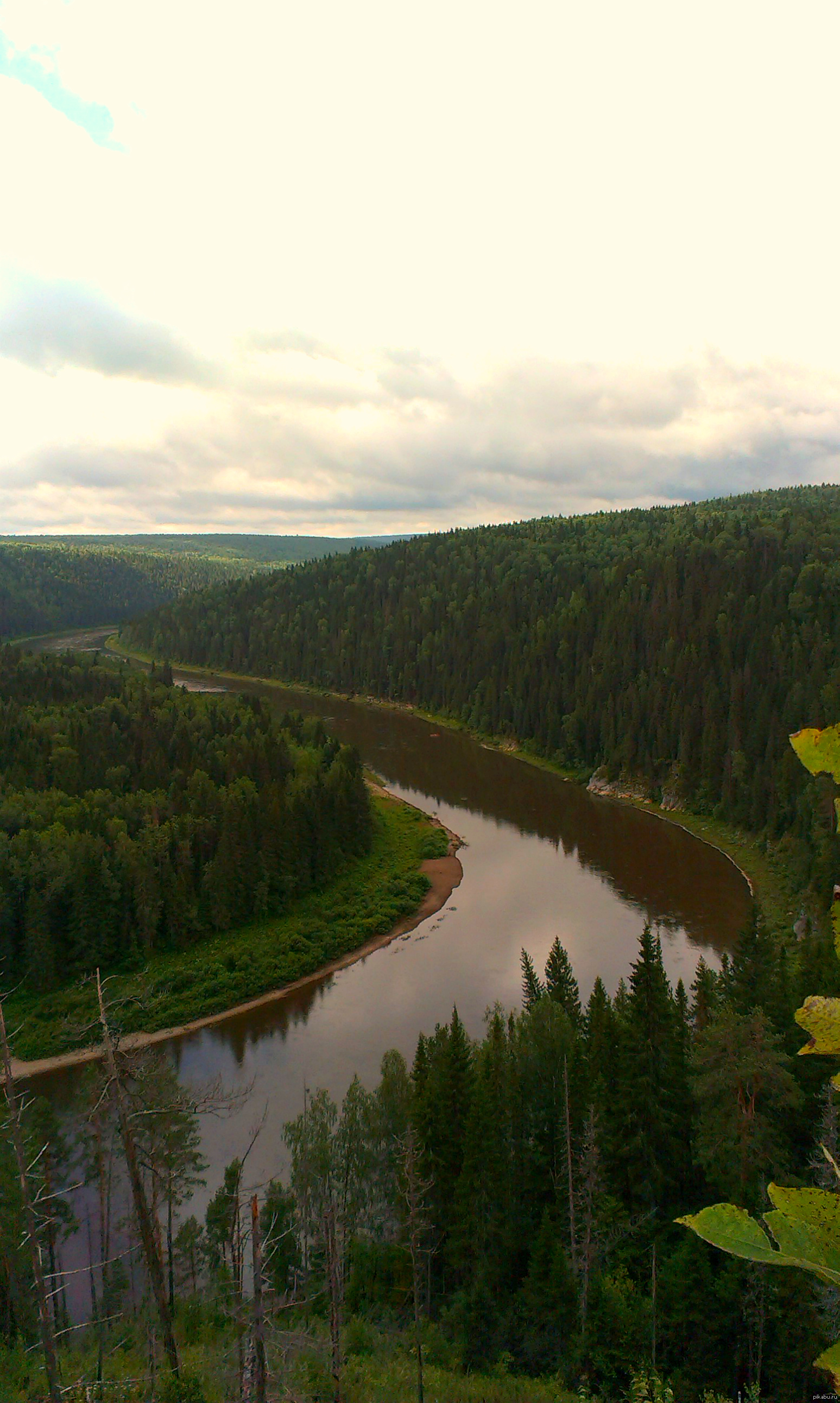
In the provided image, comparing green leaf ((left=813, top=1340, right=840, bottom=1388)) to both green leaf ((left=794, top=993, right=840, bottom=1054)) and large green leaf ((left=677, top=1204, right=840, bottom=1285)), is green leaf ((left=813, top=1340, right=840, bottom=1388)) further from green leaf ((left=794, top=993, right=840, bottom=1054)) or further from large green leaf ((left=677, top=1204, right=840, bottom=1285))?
green leaf ((left=794, top=993, right=840, bottom=1054))

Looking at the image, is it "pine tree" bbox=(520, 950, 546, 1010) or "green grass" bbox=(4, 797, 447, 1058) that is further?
"green grass" bbox=(4, 797, 447, 1058)

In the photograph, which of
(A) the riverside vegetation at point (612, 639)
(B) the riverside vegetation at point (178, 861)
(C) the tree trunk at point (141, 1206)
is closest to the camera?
(C) the tree trunk at point (141, 1206)

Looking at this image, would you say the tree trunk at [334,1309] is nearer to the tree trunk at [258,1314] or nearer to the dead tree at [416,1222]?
the dead tree at [416,1222]

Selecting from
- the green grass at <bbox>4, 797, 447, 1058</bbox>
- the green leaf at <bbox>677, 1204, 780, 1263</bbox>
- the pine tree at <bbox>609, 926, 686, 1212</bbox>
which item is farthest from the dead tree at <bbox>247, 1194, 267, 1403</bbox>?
the green grass at <bbox>4, 797, 447, 1058</bbox>

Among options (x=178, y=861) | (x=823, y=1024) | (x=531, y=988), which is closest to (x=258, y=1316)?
(x=823, y=1024)

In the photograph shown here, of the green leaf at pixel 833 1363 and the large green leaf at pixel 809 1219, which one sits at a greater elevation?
the large green leaf at pixel 809 1219

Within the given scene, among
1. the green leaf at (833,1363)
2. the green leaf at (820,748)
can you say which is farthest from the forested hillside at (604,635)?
the green leaf at (820,748)

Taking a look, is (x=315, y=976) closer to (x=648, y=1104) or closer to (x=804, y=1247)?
(x=648, y=1104)
